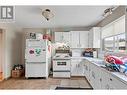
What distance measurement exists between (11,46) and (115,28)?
13.8 ft

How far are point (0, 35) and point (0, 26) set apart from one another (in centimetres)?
48

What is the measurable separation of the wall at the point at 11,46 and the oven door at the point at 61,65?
178 cm

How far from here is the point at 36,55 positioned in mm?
6621

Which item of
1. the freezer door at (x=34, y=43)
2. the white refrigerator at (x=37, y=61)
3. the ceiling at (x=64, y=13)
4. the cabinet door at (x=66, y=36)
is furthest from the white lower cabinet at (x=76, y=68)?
the ceiling at (x=64, y=13)

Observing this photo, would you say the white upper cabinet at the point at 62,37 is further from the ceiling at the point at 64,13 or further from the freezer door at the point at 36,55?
the ceiling at the point at 64,13

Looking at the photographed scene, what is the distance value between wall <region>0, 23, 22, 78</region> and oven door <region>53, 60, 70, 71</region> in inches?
70.0

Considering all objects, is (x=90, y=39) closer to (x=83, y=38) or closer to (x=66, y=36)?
(x=83, y=38)

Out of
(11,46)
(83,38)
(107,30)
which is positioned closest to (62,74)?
(83,38)

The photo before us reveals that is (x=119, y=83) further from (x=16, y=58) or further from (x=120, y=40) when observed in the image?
(x=16, y=58)

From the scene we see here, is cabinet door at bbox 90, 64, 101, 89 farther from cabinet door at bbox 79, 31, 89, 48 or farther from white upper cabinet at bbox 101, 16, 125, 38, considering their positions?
cabinet door at bbox 79, 31, 89, 48

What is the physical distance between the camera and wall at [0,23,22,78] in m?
6.40

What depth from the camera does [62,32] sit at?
Result: 299 inches

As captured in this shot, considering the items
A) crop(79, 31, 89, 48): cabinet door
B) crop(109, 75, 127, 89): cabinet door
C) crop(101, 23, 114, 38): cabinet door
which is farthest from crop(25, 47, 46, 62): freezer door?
crop(109, 75, 127, 89): cabinet door

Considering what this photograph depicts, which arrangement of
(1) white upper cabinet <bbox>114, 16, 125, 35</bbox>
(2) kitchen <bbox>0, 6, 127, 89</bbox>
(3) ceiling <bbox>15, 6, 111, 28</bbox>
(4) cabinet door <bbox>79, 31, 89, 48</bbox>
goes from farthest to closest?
(4) cabinet door <bbox>79, 31, 89, 48</bbox> < (2) kitchen <bbox>0, 6, 127, 89</bbox> < (3) ceiling <bbox>15, 6, 111, 28</bbox> < (1) white upper cabinet <bbox>114, 16, 125, 35</bbox>
